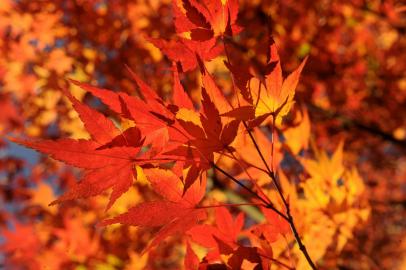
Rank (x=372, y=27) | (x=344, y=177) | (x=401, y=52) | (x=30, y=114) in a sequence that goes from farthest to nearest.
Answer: (x=372, y=27), (x=401, y=52), (x=30, y=114), (x=344, y=177)

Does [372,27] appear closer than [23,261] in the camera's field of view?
No

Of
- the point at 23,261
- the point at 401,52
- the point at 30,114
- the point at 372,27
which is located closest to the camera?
the point at 23,261

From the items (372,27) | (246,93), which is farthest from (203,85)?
(372,27)

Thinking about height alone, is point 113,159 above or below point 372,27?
below

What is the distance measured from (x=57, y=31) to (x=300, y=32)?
2.96 m

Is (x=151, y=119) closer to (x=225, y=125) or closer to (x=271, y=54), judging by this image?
(x=225, y=125)

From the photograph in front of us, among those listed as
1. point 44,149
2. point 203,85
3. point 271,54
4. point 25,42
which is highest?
point 271,54

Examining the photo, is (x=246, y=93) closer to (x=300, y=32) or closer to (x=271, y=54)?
(x=271, y=54)

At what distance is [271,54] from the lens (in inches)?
31.4

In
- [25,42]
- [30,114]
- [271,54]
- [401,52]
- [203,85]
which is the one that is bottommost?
[30,114]

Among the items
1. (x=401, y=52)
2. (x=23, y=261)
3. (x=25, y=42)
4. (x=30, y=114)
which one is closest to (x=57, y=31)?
(x=25, y=42)

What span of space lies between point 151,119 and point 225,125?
0.52 ft

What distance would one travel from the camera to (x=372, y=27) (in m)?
6.83

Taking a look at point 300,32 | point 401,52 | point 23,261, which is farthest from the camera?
point 401,52
